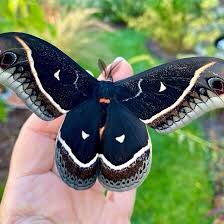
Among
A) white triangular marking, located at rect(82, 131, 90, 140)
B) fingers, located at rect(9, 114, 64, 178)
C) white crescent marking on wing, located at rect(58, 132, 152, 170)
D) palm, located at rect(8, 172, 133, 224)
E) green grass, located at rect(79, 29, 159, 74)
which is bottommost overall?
green grass, located at rect(79, 29, 159, 74)

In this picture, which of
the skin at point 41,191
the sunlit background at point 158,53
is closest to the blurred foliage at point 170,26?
the sunlit background at point 158,53

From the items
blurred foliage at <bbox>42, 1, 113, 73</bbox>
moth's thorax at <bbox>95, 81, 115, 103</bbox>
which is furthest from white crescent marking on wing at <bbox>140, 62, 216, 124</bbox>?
blurred foliage at <bbox>42, 1, 113, 73</bbox>

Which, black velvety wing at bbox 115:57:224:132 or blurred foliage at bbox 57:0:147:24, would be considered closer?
black velvety wing at bbox 115:57:224:132

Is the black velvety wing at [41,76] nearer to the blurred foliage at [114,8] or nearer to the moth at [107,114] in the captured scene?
the moth at [107,114]

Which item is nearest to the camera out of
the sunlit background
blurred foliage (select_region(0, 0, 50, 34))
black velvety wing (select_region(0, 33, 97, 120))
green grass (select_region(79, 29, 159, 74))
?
black velvety wing (select_region(0, 33, 97, 120))

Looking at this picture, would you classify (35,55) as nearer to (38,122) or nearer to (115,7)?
(38,122)

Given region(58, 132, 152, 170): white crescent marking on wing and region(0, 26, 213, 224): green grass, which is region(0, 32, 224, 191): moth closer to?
region(58, 132, 152, 170): white crescent marking on wing

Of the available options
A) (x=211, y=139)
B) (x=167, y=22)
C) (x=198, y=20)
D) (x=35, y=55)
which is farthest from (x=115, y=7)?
(x=35, y=55)
